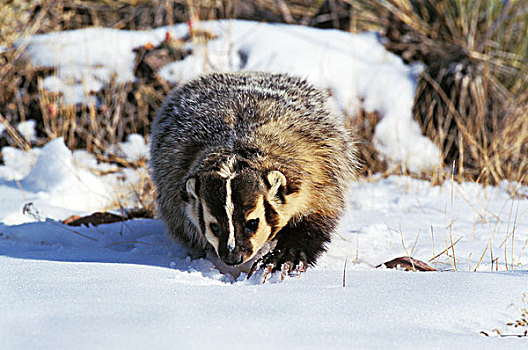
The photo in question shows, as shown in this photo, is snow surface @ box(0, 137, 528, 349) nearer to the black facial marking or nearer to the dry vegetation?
the black facial marking

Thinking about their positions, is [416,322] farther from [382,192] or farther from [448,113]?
[448,113]

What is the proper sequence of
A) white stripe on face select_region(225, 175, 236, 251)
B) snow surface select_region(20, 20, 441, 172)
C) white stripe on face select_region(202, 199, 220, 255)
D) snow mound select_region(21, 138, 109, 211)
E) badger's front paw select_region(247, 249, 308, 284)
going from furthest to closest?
snow surface select_region(20, 20, 441, 172) < snow mound select_region(21, 138, 109, 211) < badger's front paw select_region(247, 249, 308, 284) < white stripe on face select_region(202, 199, 220, 255) < white stripe on face select_region(225, 175, 236, 251)

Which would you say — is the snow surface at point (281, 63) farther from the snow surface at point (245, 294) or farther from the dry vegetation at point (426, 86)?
the snow surface at point (245, 294)

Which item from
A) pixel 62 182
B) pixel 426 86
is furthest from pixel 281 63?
pixel 62 182

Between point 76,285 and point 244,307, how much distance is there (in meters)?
0.71

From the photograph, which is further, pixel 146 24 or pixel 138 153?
pixel 146 24

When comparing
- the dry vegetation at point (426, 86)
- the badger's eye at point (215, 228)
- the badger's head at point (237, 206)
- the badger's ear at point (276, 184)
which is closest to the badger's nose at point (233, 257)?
the badger's head at point (237, 206)

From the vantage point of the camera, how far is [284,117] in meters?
3.12

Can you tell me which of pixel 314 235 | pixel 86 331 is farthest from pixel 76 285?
pixel 314 235

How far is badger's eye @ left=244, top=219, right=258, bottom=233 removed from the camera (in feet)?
8.53

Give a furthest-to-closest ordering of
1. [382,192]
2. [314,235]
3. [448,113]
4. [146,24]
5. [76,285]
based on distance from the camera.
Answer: [146,24] < [448,113] < [382,192] < [314,235] < [76,285]

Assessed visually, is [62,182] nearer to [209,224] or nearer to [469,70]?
[209,224]

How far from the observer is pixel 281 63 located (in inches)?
252

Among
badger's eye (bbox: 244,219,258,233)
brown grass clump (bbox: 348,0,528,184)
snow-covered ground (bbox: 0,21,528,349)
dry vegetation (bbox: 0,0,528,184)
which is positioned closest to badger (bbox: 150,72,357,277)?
badger's eye (bbox: 244,219,258,233)
